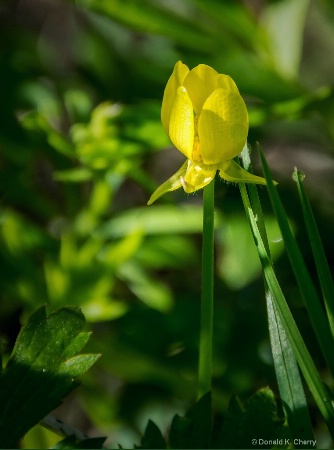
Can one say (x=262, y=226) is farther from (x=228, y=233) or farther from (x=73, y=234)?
(x=73, y=234)

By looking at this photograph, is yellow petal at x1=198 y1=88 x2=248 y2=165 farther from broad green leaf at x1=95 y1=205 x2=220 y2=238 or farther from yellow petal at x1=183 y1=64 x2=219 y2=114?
broad green leaf at x1=95 y1=205 x2=220 y2=238

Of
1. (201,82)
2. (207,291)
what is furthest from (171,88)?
(207,291)

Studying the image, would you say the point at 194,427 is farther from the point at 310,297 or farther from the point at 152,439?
the point at 310,297

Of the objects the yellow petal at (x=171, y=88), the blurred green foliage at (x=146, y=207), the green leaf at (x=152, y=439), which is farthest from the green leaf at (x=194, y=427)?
the blurred green foliage at (x=146, y=207)

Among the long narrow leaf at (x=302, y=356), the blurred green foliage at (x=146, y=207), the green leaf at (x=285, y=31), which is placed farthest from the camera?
the green leaf at (x=285, y=31)

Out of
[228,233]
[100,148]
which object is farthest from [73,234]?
[228,233]

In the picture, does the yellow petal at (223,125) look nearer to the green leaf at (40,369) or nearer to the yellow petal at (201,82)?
the yellow petal at (201,82)

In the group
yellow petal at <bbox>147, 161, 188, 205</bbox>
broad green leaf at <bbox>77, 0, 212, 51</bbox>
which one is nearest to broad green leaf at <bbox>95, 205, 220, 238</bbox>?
broad green leaf at <bbox>77, 0, 212, 51</bbox>
